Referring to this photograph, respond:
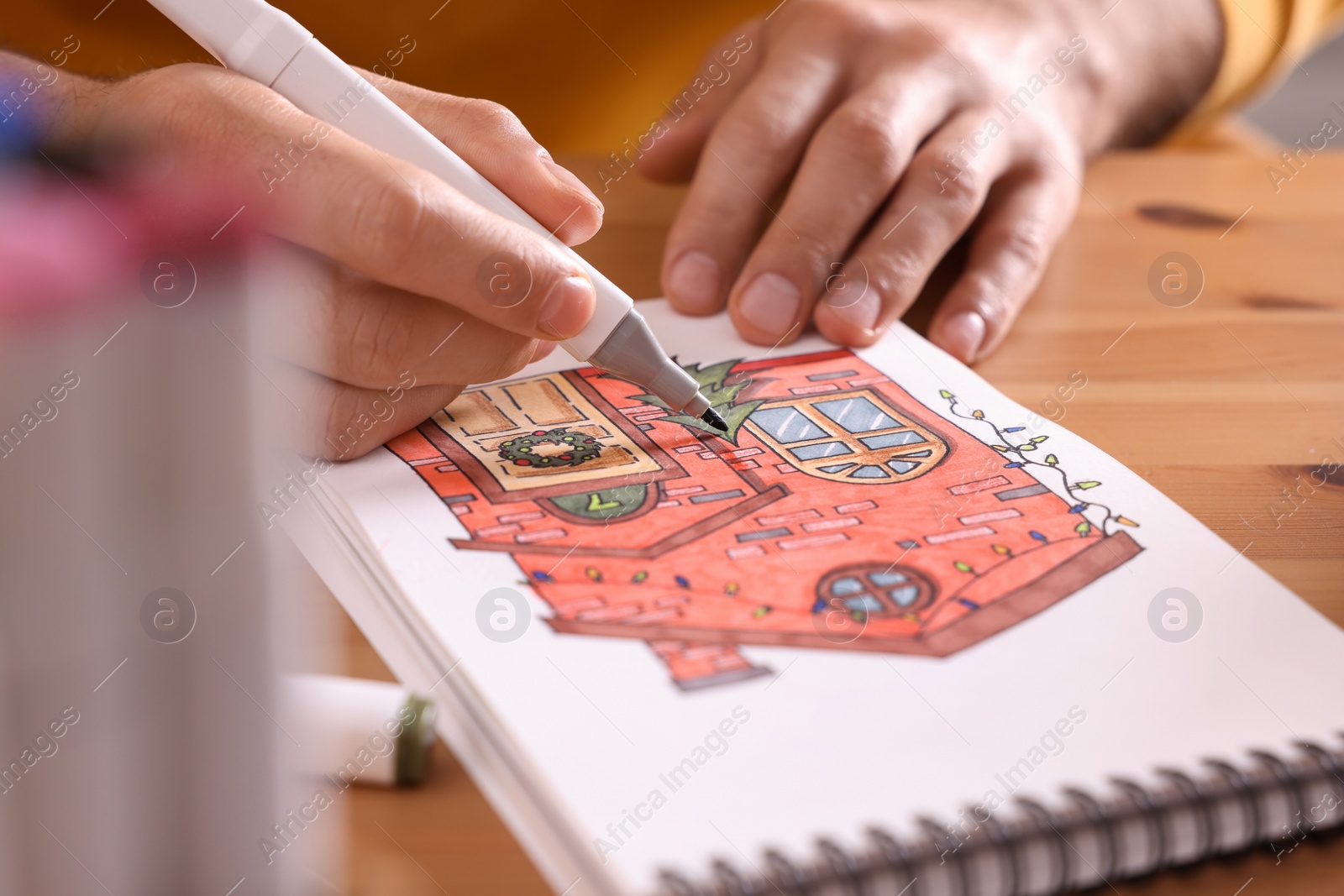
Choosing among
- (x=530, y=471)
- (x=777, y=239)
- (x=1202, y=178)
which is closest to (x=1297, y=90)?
(x=1202, y=178)

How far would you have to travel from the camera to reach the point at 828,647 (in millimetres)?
366

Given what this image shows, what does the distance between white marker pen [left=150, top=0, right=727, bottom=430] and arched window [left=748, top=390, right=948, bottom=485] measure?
0.07m

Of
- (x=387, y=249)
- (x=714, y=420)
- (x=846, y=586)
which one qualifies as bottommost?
(x=846, y=586)

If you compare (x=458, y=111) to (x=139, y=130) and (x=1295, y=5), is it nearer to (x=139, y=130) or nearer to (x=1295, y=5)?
(x=139, y=130)

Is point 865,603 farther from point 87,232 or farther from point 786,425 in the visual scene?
point 87,232

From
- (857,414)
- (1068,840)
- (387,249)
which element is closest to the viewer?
(1068,840)

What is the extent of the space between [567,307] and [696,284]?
205mm

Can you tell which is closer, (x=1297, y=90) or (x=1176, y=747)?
(x=1176, y=747)

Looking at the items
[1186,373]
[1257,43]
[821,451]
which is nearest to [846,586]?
[821,451]

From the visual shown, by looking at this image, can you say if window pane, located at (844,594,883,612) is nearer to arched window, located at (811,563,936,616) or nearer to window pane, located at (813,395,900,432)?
arched window, located at (811,563,936,616)

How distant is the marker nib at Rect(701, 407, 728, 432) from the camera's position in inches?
20.3

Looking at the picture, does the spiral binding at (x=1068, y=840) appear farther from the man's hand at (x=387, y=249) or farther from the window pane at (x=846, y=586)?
the man's hand at (x=387, y=249)

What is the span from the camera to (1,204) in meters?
0.16

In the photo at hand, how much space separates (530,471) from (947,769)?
0.23 m
